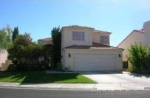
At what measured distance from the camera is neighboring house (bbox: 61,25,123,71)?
26984 millimetres

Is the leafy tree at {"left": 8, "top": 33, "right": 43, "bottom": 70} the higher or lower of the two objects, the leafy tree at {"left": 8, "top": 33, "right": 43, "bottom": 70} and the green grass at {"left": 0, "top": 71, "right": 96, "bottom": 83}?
the higher

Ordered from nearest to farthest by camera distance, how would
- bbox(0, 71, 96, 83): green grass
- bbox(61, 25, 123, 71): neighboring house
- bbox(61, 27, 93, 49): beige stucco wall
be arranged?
bbox(0, 71, 96, 83): green grass → bbox(61, 25, 123, 71): neighboring house → bbox(61, 27, 93, 49): beige stucco wall

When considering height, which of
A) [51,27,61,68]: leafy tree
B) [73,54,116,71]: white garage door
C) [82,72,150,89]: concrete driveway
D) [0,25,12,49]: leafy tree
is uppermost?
[0,25,12,49]: leafy tree

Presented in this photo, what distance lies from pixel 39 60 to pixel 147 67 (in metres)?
15.2

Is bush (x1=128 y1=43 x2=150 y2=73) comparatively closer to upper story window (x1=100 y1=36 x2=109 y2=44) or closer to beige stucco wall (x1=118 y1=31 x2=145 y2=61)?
beige stucco wall (x1=118 y1=31 x2=145 y2=61)

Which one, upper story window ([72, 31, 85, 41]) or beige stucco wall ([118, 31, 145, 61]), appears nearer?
upper story window ([72, 31, 85, 41])

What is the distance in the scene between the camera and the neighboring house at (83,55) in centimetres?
2698

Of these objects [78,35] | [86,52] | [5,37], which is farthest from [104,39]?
[5,37]

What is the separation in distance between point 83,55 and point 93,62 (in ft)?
5.03

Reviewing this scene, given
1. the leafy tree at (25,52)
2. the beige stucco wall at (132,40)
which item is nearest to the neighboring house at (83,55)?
the leafy tree at (25,52)

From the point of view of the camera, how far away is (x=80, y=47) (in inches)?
1100

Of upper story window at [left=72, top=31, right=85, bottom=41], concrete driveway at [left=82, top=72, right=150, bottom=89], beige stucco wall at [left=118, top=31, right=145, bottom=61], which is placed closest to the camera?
concrete driveway at [left=82, top=72, right=150, bottom=89]

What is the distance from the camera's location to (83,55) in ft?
89.2

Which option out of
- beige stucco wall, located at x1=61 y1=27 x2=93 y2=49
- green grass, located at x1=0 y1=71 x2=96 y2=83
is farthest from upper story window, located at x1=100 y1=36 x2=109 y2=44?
green grass, located at x1=0 y1=71 x2=96 y2=83
